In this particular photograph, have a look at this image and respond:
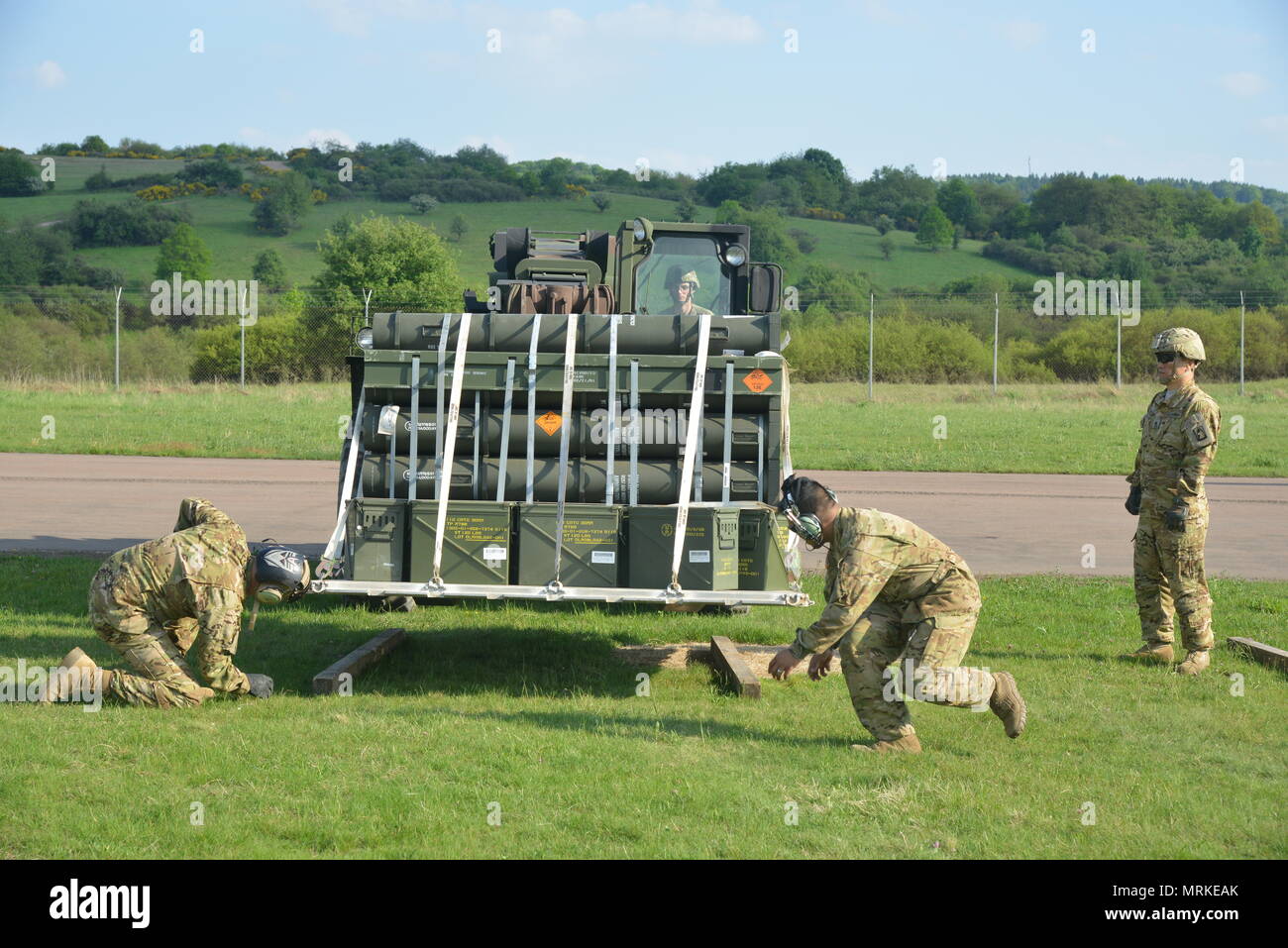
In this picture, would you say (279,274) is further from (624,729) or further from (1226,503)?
(624,729)

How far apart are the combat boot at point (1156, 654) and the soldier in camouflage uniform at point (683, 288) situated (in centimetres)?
509

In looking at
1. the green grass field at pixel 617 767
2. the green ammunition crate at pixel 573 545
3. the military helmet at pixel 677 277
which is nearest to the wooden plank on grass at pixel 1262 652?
the green grass field at pixel 617 767

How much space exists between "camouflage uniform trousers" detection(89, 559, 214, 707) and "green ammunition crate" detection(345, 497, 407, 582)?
1215 mm

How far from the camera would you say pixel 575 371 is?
8742 mm

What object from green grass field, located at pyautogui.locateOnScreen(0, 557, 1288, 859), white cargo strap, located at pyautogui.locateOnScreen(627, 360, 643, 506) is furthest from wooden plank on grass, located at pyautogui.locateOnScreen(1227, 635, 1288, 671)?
white cargo strap, located at pyautogui.locateOnScreen(627, 360, 643, 506)

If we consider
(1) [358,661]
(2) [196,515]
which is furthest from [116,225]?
(1) [358,661]

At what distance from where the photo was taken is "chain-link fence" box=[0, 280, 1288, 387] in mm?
39188

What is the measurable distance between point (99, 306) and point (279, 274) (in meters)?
29.7

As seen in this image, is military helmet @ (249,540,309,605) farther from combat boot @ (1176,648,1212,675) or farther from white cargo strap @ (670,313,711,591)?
combat boot @ (1176,648,1212,675)

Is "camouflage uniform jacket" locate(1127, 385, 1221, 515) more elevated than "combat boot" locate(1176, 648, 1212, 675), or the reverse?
"camouflage uniform jacket" locate(1127, 385, 1221, 515)

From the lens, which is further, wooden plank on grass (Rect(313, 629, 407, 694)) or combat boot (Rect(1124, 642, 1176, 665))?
combat boot (Rect(1124, 642, 1176, 665))

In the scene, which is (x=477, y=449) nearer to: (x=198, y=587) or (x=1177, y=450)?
(x=198, y=587)

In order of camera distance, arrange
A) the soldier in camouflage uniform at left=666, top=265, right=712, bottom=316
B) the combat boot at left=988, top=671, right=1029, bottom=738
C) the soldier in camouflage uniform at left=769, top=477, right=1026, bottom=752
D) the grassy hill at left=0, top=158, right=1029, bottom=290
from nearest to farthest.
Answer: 1. the soldier in camouflage uniform at left=769, top=477, right=1026, bottom=752
2. the combat boot at left=988, top=671, right=1029, bottom=738
3. the soldier in camouflage uniform at left=666, top=265, right=712, bottom=316
4. the grassy hill at left=0, top=158, right=1029, bottom=290

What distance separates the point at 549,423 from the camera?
8742mm
